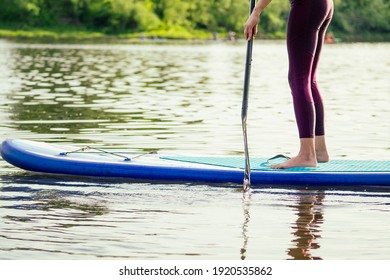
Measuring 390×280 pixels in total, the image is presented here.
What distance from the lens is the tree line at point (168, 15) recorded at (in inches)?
3927

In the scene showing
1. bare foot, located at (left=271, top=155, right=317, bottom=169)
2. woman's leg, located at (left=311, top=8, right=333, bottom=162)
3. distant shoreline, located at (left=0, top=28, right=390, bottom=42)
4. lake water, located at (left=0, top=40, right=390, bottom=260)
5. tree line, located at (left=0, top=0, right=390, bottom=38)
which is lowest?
distant shoreline, located at (left=0, top=28, right=390, bottom=42)

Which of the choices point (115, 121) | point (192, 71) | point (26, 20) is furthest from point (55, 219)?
point (26, 20)

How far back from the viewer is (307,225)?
7.13m

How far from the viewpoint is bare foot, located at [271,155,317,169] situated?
28.2 feet

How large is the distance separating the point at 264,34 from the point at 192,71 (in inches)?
3154

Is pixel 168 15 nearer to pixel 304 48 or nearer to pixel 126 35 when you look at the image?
pixel 126 35

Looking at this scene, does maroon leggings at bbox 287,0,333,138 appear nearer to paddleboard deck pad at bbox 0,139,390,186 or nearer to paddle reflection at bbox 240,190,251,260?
paddleboard deck pad at bbox 0,139,390,186

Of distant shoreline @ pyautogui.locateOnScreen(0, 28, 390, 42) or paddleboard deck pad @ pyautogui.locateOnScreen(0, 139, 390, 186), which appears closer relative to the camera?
paddleboard deck pad @ pyautogui.locateOnScreen(0, 139, 390, 186)

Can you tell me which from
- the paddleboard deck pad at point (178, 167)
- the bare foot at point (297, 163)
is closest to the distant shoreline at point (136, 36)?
the paddleboard deck pad at point (178, 167)

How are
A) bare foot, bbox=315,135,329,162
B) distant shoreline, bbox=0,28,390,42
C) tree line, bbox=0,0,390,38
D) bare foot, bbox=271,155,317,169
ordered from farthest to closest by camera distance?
tree line, bbox=0,0,390,38, distant shoreline, bbox=0,28,390,42, bare foot, bbox=315,135,329,162, bare foot, bbox=271,155,317,169

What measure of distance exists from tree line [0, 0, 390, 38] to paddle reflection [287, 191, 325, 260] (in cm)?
9141

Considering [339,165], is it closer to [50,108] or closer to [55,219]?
[55,219]

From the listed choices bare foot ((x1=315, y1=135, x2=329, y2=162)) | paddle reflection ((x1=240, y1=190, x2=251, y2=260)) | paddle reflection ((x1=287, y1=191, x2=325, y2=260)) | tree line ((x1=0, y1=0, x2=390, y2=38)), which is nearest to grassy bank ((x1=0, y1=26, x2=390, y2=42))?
tree line ((x1=0, y1=0, x2=390, y2=38))

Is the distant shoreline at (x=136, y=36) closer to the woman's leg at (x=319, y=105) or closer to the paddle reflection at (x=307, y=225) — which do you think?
the woman's leg at (x=319, y=105)
